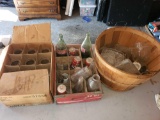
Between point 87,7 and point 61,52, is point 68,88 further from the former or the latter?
point 87,7

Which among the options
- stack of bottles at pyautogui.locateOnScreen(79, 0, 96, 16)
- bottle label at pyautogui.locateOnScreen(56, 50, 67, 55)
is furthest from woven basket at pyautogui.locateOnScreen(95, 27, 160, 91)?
stack of bottles at pyautogui.locateOnScreen(79, 0, 96, 16)

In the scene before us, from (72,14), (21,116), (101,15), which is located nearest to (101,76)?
(21,116)

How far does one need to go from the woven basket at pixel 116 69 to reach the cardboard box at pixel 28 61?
0.25 metres

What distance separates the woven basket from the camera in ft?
1.97

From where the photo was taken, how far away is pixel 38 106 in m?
0.68

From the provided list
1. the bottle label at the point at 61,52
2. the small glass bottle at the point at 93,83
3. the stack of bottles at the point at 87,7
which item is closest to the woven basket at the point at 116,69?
the small glass bottle at the point at 93,83

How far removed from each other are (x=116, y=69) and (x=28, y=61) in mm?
457

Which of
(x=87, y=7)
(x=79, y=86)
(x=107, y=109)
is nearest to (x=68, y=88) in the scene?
(x=79, y=86)

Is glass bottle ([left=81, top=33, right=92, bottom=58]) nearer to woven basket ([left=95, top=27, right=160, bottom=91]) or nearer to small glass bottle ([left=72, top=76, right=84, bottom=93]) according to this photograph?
woven basket ([left=95, top=27, right=160, bottom=91])

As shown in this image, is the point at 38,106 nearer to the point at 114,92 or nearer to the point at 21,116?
the point at 21,116

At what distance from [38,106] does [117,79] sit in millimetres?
398

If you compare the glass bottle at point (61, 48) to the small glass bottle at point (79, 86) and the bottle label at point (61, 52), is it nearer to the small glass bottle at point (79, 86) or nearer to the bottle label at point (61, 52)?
the bottle label at point (61, 52)

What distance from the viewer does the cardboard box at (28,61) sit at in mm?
596

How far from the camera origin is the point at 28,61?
0.75m
